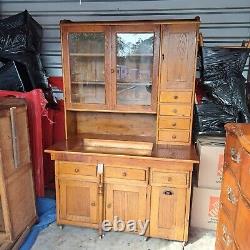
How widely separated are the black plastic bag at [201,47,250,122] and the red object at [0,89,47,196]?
1584mm

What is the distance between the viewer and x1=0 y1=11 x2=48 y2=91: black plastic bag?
2527 mm

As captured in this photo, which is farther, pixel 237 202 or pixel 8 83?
pixel 8 83

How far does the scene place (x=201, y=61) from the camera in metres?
2.43

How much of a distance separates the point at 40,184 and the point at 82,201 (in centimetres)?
58

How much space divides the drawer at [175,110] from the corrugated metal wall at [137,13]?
34.6 inches

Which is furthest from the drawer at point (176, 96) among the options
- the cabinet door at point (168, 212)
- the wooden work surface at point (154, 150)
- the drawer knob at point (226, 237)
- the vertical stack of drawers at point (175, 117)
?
the drawer knob at point (226, 237)

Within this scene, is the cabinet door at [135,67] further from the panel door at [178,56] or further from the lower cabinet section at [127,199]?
the lower cabinet section at [127,199]

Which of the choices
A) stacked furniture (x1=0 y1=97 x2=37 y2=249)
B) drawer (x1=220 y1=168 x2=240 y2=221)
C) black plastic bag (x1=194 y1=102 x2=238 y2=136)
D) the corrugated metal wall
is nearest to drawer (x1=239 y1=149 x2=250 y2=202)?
drawer (x1=220 y1=168 x2=240 y2=221)

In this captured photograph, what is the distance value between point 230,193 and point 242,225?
0.23 metres

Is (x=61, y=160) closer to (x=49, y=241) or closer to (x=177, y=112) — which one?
(x=49, y=241)

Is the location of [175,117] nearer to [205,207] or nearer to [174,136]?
Result: [174,136]

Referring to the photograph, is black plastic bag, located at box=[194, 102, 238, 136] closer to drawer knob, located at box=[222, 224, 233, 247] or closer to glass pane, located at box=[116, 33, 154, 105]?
glass pane, located at box=[116, 33, 154, 105]

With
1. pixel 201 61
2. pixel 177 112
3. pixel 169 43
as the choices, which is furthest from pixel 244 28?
pixel 177 112

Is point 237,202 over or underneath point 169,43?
underneath
